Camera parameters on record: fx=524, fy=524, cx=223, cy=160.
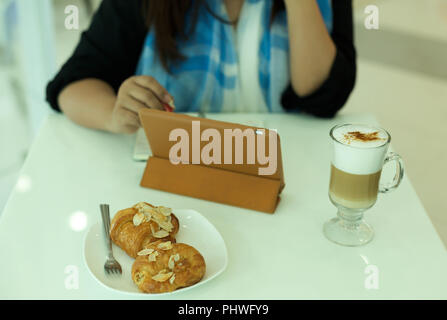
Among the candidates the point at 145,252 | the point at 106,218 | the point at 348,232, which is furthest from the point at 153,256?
the point at 348,232

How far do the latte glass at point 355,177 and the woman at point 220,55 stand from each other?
1.16ft

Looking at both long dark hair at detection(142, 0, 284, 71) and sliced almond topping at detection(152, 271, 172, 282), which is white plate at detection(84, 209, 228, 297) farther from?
long dark hair at detection(142, 0, 284, 71)

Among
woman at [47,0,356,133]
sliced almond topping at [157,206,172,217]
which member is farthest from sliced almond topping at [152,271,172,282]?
woman at [47,0,356,133]

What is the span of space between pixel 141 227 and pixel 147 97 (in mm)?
283

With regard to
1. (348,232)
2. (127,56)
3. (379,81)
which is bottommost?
(379,81)

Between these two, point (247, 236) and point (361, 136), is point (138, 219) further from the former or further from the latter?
point (361, 136)

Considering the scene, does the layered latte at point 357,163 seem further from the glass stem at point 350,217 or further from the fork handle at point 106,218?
the fork handle at point 106,218

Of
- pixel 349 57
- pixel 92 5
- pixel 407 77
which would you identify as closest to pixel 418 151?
pixel 407 77

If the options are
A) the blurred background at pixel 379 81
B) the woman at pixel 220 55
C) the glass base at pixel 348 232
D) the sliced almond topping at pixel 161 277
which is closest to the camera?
the sliced almond topping at pixel 161 277

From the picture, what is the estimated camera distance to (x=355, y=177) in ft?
2.41

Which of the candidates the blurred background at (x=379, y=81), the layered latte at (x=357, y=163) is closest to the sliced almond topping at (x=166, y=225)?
the layered latte at (x=357, y=163)

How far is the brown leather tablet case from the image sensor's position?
810 millimetres

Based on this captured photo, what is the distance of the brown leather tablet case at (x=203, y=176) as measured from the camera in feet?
2.66
